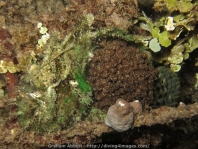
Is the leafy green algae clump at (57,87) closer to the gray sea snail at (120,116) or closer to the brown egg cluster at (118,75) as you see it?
the brown egg cluster at (118,75)

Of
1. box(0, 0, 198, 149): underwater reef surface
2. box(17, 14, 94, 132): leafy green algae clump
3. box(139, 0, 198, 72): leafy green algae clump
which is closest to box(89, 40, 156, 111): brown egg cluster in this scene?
box(0, 0, 198, 149): underwater reef surface

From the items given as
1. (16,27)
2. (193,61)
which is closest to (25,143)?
(16,27)

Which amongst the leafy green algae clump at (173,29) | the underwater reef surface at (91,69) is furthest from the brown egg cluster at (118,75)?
the leafy green algae clump at (173,29)

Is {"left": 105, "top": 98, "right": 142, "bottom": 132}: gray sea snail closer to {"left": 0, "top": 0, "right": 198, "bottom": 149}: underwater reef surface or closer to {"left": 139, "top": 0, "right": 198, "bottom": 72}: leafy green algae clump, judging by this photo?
{"left": 0, "top": 0, "right": 198, "bottom": 149}: underwater reef surface

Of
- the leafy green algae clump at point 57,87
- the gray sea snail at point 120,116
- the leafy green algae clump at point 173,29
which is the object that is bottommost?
the gray sea snail at point 120,116

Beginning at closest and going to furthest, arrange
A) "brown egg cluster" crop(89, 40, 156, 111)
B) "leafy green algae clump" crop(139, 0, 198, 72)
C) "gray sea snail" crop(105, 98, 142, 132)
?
"gray sea snail" crop(105, 98, 142, 132), "brown egg cluster" crop(89, 40, 156, 111), "leafy green algae clump" crop(139, 0, 198, 72)

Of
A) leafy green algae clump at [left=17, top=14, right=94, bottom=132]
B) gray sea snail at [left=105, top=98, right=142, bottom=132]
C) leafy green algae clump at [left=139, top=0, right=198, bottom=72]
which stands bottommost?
gray sea snail at [left=105, top=98, right=142, bottom=132]
